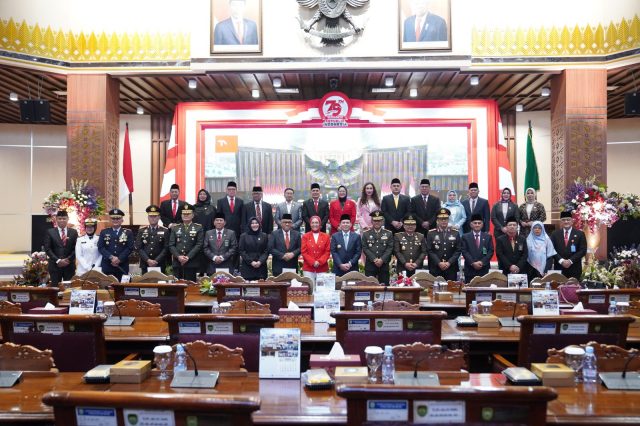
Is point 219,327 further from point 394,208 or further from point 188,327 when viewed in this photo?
point 394,208

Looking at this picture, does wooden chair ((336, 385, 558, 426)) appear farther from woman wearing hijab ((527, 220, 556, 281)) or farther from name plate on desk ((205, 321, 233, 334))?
woman wearing hijab ((527, 220, 556, 281))

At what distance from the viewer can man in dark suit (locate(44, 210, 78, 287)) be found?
750 centimetres

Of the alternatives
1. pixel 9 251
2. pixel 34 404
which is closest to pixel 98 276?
pixel 34 404

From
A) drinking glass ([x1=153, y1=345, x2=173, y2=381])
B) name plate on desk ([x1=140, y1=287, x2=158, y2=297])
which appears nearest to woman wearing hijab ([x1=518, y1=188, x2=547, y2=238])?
name plate on desk ([x1=140, y1=287, x2=158, y2=297])

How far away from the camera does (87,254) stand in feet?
24.4

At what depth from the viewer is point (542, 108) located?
12852 millimetres

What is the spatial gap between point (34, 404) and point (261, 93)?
977 centimetres

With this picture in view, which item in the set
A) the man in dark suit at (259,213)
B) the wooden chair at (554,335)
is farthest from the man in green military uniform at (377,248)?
the wooden chair at (554,335)

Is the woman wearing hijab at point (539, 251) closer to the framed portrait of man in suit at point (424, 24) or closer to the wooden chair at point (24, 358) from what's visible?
the framed portrait of man in suit at point (424, 24)

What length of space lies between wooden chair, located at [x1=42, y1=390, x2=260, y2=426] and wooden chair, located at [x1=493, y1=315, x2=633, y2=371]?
6.09ft

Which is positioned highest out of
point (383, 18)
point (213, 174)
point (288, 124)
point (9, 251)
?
point (383, 18)

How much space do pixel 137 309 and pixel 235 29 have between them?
6.32 meters

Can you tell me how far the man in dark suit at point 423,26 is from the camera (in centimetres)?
900

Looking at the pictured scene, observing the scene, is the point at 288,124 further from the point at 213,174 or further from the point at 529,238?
the point at 529,238
